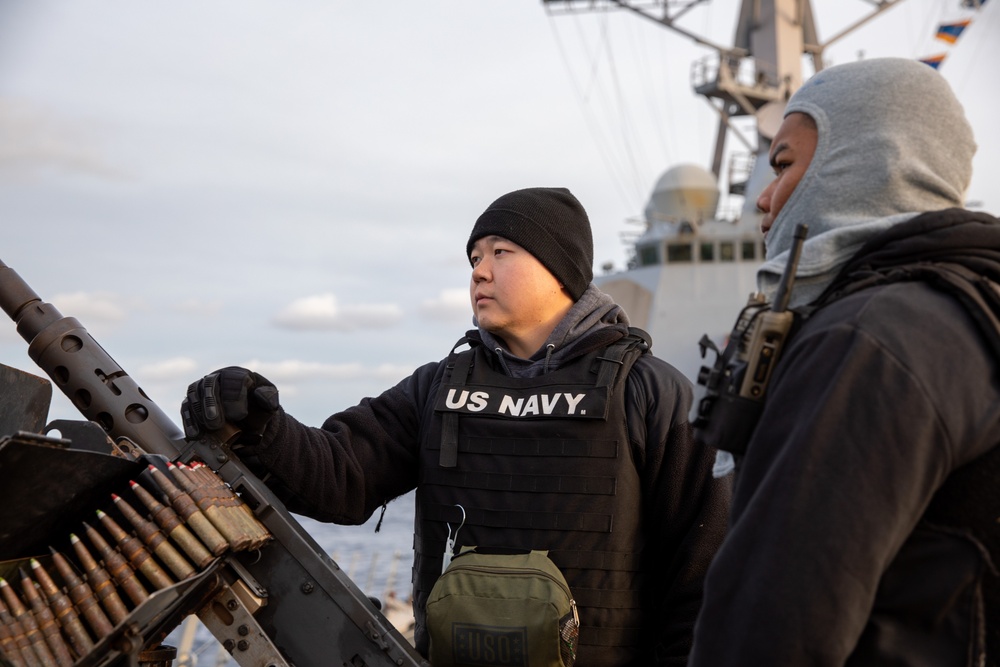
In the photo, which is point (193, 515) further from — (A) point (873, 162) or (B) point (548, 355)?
(A) point (873, 162)

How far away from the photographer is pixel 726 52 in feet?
75.7

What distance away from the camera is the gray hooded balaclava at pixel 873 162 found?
205 cm

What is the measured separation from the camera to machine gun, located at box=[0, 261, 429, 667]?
9.20 ft

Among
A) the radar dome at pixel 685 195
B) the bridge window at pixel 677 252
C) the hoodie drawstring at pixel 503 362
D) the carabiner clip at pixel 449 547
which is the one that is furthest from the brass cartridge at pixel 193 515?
the radar dome at pixel 685 195

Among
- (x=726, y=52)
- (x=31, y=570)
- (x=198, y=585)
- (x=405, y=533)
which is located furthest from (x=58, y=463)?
(x=405, y=533)

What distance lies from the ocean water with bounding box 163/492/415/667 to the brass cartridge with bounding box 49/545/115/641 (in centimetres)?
1109

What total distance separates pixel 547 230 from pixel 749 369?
5.99ft

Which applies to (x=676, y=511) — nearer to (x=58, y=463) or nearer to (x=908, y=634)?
(x=908, y=634)

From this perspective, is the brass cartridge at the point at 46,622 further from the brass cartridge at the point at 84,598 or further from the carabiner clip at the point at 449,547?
the carabiner clip at the point at 449,547

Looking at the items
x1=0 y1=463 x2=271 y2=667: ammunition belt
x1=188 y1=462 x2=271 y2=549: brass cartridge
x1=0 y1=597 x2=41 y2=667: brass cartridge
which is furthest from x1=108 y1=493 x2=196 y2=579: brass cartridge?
x1=0 y1=597 x2=41 y2=667: brass cartridge

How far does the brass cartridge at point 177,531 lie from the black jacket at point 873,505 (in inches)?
63.2

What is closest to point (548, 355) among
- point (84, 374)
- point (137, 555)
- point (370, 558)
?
point (137, 555)

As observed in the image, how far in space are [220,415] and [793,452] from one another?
2089mm

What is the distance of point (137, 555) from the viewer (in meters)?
2.78
